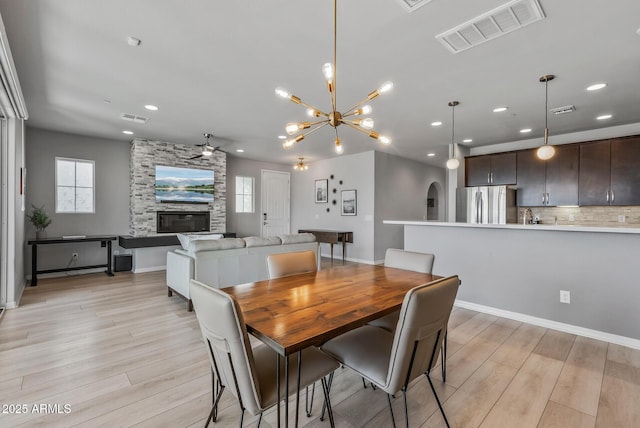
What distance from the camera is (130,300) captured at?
4.08 metres

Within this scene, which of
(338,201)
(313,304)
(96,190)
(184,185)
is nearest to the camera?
(313,304)

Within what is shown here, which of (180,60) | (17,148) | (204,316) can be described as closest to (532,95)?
(180,60)

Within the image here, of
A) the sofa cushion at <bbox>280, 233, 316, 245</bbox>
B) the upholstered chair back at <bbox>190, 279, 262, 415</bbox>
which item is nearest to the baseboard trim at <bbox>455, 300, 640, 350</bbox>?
the sofa cushion at <bbox>280, 233, 316, 245</bbox>

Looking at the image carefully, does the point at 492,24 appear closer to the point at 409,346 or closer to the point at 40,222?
the point at 409,346

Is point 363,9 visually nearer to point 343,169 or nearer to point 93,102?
point 93,102

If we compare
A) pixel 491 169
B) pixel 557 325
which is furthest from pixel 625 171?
pixel 557 325

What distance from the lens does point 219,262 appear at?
379 cm

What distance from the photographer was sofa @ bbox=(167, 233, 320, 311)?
3643 millimetres

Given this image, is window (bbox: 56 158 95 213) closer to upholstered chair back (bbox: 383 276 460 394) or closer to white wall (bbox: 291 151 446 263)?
white wall (bbox: 291 151 446 263)

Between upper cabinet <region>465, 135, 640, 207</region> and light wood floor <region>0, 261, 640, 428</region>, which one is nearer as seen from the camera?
light wood floor <region>0, 261, 640, 428</region>

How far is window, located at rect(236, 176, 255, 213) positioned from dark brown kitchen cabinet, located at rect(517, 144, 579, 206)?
6.27 metres

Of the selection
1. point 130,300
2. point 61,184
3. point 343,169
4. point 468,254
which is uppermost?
point 343,169

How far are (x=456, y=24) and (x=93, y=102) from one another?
176 inches

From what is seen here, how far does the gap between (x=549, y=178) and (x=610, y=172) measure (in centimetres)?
75
